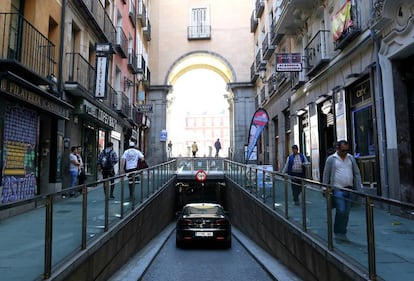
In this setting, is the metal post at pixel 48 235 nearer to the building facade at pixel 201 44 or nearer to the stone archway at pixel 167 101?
the stone archway at pixel 167 101

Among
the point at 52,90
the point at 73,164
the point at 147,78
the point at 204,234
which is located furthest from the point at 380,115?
the point at 147,78

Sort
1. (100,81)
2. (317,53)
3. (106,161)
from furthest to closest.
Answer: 1. (100,81)
2. (317,53)
3. (106,161)

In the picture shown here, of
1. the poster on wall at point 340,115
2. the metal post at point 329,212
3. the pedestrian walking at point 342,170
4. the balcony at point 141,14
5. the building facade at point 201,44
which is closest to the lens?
the metal post at point 329,212

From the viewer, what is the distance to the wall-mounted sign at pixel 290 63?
1565 centimetres

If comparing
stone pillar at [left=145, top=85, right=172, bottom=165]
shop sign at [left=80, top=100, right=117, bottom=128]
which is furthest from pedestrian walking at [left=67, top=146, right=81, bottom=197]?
stone pillar at [left=145, top=85, right=172, bottom=165]

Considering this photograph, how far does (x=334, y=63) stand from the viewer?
1298 cm

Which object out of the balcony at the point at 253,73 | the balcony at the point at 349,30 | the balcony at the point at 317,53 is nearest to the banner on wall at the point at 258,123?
the balcony at the point at 317,53

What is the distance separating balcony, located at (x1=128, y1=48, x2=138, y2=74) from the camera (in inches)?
968

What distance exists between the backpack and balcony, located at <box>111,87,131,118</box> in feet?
27.3

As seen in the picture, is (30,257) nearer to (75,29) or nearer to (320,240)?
(320,240)

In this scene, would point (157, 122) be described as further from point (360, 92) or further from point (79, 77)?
point (360, 92)

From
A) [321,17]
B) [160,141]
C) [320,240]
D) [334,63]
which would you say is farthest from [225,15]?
[320,240]

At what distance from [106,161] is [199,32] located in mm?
23969

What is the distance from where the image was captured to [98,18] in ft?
56.8
